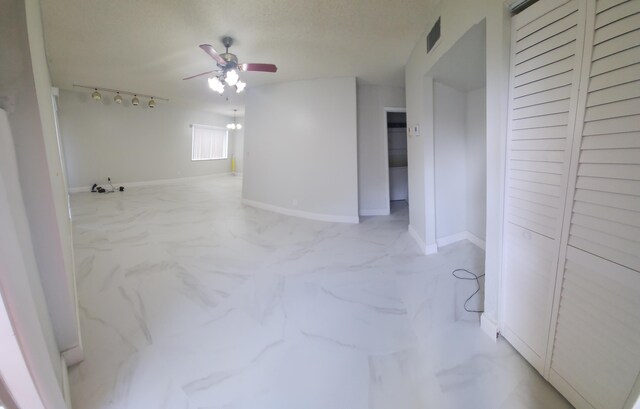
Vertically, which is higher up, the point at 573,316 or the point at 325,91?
the point at 325,91

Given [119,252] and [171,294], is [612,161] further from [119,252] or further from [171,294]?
[119,252]

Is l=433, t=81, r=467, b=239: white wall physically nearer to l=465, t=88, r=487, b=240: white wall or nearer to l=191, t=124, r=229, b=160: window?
l=465, t=88, r=487, b=240: white wall

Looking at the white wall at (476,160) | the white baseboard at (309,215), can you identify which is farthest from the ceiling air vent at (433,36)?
the white baseboard at (309,215)

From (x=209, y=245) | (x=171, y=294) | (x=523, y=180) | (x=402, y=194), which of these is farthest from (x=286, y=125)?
(x=523, y=180)

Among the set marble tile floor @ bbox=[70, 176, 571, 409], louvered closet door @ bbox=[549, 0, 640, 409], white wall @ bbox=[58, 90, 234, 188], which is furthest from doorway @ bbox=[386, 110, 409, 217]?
white wall @ bbox=[58, 90, 234, 188]

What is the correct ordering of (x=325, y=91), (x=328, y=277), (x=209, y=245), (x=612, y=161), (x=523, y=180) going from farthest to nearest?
(x=325, y=91), (x=209, y=245), (x=328, y=277), (x=523, y=180), (x=612, y=161)

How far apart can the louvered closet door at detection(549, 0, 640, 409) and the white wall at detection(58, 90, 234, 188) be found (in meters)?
8.79

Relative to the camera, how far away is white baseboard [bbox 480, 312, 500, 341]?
1677mm

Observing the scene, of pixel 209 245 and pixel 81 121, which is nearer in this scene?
pixel 209 245

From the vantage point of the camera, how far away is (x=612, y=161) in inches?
39.9

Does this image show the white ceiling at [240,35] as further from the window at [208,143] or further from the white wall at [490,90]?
the window at [208,143]

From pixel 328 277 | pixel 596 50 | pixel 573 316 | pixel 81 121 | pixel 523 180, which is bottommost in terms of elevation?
pixel 328 277

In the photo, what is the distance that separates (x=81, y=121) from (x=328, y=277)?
7795mm

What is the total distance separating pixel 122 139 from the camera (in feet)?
24.3
